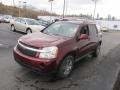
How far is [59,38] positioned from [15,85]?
194cm

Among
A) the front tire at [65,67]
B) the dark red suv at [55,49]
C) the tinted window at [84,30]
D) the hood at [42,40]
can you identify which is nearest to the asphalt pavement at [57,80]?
the front tire at [65,67]

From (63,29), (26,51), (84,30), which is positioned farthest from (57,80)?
(84,30)

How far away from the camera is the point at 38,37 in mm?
5766

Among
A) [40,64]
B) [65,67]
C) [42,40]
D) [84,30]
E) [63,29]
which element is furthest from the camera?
[84,30]

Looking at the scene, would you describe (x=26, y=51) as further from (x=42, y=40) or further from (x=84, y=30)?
(x=84, y=30)

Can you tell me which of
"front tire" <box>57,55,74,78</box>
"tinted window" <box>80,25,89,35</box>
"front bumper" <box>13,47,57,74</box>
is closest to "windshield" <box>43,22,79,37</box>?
"tinted window" <box>80,25,89,35</box>

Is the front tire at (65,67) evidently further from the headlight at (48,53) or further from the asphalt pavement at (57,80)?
the headlight at (48,53)

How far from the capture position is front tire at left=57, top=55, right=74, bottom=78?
5.48m

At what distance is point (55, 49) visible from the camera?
512 centimetres

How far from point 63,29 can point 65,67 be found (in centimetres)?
154

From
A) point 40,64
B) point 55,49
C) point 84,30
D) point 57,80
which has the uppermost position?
point 84,30

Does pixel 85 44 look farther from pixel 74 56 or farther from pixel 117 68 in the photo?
pixel 117 68

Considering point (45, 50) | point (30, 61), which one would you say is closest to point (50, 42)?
point (45, 50)

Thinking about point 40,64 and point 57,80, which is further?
point 57,80
